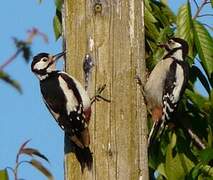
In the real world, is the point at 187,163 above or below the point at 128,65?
below

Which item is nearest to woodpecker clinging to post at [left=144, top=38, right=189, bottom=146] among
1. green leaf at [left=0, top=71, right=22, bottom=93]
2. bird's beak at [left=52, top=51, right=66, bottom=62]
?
bird's beak at [left=52, top=51, right=66, bottom=62]

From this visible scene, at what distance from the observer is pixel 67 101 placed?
3.87 m

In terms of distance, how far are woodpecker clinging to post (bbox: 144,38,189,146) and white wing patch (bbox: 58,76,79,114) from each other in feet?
1.34

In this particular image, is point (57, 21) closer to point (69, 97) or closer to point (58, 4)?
point (58, 4)

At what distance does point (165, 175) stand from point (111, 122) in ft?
1.70

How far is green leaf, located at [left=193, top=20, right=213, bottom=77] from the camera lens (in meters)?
3.67

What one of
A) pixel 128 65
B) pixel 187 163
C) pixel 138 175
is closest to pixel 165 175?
pixel 187 163

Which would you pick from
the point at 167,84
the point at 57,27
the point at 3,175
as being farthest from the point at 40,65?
the point at 3,175

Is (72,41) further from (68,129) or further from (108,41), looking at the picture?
(68,129)

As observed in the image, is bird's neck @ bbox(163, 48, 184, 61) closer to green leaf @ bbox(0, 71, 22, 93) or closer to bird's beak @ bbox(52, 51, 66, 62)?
bird's beak @ bbox(52, 51, 66, 62)

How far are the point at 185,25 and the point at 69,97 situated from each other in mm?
757

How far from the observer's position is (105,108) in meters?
3.55

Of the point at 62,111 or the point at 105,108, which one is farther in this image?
the point at 62,111

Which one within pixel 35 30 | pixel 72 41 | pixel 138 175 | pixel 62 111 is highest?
pixel 72 41
